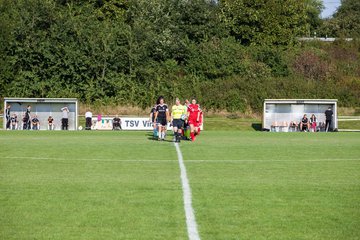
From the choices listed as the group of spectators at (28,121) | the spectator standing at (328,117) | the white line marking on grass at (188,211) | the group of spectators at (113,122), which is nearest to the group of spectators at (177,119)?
the white line marking on grass at (188,211)

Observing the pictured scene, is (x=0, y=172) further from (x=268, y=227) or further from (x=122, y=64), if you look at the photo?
(x=122, y=64)

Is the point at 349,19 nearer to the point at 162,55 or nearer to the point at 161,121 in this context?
the point at 162,55

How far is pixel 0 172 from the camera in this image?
16.5 m

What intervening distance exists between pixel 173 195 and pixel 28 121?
→ 38.4 meters

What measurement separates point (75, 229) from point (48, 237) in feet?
1.85

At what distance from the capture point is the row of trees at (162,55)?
213 feet

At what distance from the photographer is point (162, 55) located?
69.6 m

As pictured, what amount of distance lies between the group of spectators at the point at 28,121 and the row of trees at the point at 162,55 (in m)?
13.4

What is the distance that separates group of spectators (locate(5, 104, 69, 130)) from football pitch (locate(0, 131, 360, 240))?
27386 millimetres

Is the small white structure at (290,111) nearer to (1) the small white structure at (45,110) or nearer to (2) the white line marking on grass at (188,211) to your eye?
(1) the small white structure at (45,110)

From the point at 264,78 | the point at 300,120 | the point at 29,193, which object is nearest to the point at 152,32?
the point at 264,78

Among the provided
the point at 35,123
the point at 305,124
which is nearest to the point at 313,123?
the point at 305,124

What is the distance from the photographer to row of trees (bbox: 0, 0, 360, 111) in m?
64.9

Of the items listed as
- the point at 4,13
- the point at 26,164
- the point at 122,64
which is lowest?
the point at 26,164
